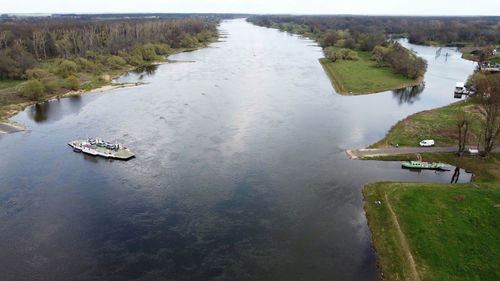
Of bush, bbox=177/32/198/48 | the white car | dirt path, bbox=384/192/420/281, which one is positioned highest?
bush, bbox=177/32/198/48

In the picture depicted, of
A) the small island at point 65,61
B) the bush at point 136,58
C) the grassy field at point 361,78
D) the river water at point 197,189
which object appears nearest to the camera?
the river water at point 197,189

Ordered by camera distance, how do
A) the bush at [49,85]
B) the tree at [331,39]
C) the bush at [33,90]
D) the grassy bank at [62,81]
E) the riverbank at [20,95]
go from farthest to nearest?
1. the tree at [331,39]
2. the bush at [49,85]
3. the bush at [33,90]
4. the grassy bank at [62,81]
5. the riverbank at [20,95]

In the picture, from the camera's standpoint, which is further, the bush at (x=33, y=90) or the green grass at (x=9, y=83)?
the green grass at (x=9, y=83)

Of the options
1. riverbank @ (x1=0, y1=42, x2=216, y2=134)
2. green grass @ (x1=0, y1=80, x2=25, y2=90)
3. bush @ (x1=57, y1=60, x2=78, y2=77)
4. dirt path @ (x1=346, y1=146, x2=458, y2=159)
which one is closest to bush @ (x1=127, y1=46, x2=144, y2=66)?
riverbank @ (x1=0, y1=42, x2=216, y2=134)

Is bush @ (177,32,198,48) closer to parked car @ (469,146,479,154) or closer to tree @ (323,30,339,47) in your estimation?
tree @ (323,30,339,47)

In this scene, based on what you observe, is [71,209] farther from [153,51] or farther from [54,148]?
[153,51]

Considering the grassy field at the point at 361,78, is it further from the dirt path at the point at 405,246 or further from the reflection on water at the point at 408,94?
the dirt path at the point at 405,246

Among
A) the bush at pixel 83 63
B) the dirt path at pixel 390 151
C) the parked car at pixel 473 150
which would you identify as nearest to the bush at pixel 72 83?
the bush at pixel 83 63

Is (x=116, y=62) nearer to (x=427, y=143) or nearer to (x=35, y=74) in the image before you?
(x=35, y=74)
